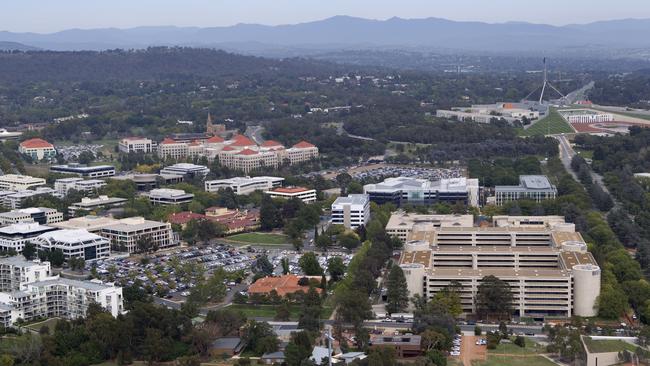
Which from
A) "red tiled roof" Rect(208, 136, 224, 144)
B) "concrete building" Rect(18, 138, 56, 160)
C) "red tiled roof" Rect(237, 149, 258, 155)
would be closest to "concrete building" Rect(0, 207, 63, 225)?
"red tiled roof" Rect(237, 149, 258, 155)

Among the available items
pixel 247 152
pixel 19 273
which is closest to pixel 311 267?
pixel 19 273

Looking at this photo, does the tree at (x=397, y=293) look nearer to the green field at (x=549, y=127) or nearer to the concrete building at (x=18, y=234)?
the concrete building at (x=18, y=234)

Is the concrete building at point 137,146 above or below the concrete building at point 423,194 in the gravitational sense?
below

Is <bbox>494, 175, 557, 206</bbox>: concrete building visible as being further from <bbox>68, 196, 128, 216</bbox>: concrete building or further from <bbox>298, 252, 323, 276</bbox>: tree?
<bbox>68, 196, 128, 216</bbox>: concrete building

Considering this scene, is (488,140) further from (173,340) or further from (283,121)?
(173,340)

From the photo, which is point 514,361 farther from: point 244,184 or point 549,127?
point 549,127

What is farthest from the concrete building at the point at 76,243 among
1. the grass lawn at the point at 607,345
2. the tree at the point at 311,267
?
the grass lawn at the point at 607,345
